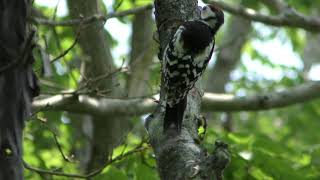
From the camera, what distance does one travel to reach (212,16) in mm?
5672

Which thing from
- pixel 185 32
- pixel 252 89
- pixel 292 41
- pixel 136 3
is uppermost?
pixel 185 32

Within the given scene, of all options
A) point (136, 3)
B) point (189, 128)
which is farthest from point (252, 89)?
point (189, 128)

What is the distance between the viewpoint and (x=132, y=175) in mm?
5348

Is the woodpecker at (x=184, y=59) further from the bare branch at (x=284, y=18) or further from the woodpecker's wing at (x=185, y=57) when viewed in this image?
the bare branch at (x=284, y=18)

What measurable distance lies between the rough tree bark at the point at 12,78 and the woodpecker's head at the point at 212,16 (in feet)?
10.8

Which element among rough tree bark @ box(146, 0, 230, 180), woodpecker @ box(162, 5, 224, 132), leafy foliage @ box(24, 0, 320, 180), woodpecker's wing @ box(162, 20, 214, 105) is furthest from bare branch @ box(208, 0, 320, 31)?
rough tree bark @ box(146, 0, 230, 180)

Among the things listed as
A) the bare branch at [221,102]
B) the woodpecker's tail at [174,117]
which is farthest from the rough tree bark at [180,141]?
the bare branch at [221,102]

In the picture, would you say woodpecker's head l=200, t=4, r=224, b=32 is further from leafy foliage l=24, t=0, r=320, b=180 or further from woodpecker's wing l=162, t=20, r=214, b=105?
leafy foliage l=24, t=0, r=320, b=180

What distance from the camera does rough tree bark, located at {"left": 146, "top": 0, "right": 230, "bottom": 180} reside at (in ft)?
10.3

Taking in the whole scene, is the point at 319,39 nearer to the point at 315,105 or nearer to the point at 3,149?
the point at 315,105

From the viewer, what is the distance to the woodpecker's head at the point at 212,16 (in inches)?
222

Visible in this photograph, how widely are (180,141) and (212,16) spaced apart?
2.31 meters

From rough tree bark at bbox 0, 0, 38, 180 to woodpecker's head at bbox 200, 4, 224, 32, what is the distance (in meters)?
3.28

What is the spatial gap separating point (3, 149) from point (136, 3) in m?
5.89
